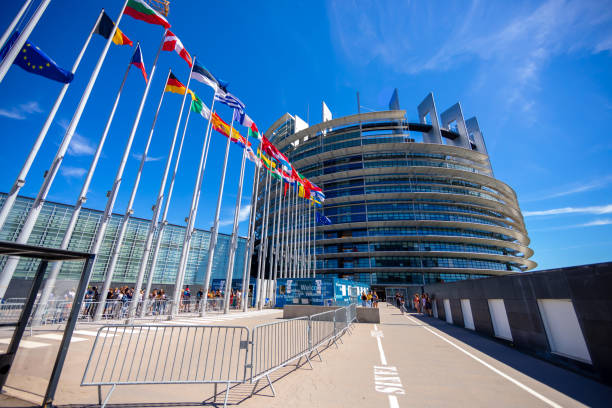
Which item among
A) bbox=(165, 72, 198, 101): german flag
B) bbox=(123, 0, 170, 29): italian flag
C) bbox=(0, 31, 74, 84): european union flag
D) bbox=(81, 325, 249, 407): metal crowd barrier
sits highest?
bbox=(123, 0, 170, 29): italian flag

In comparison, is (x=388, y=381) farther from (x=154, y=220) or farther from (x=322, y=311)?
(x=154, y=220)

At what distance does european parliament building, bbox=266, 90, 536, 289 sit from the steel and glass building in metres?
23.7

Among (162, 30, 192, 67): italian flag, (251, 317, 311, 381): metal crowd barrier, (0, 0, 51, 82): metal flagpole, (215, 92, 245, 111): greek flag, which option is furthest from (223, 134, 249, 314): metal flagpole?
(0, 0, 51, 82): metal flagpole

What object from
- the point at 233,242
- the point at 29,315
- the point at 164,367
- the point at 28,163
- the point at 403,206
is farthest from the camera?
the point at 403,206

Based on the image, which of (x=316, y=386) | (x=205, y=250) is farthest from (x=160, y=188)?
(x=205, y=250)

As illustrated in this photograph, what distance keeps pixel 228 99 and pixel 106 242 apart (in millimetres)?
35373

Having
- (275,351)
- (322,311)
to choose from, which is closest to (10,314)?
(275,351)

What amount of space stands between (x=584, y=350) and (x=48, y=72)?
57.0ft

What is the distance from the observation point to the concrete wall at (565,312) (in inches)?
215

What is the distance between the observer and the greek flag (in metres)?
15.8

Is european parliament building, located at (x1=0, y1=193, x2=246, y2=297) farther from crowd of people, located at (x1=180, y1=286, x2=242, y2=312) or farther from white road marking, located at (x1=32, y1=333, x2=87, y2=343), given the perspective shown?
white road marking, located at (x1=32, y1=333, x2=87, y2=343)

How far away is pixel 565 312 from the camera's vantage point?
6.69 meters

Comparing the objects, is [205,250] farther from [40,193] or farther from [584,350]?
[584,350]

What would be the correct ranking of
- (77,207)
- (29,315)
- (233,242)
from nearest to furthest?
(29,315), (77,207), (233,242)
